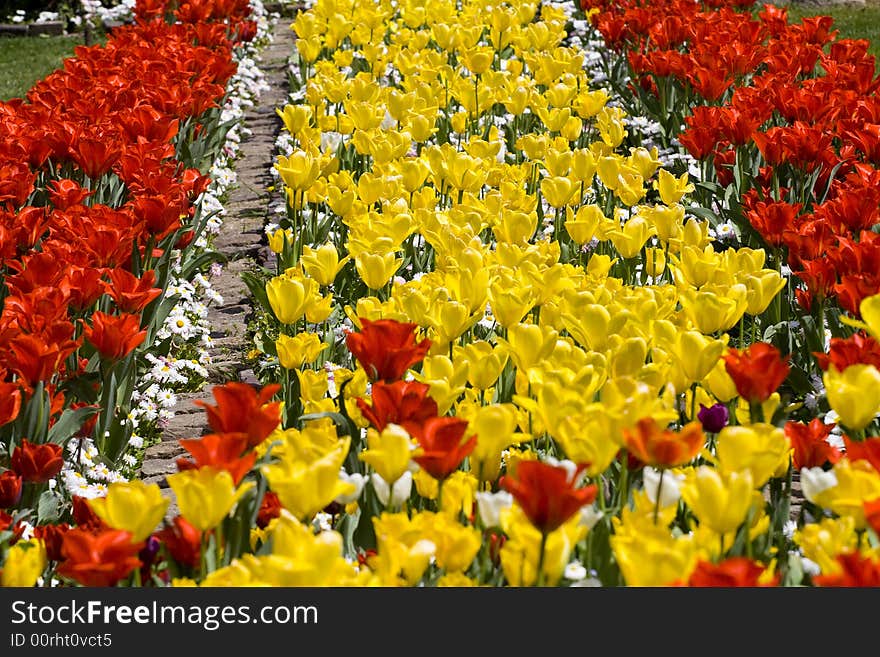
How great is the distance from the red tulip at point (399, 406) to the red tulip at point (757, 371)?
0.61 meters

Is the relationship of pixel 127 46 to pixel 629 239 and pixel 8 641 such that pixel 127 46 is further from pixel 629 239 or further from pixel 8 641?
pixel 8 641

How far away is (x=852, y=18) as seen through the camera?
36.0 feet

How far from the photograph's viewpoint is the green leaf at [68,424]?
9.97 ft

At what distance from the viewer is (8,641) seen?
1988 millimetres

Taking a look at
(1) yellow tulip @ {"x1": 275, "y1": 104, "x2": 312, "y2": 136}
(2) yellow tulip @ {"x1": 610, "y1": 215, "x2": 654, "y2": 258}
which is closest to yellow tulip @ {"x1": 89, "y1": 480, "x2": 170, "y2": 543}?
(2) yellow tulip @ {"x1": 610, "y1": 215, "x2": 654, "y2": 258}

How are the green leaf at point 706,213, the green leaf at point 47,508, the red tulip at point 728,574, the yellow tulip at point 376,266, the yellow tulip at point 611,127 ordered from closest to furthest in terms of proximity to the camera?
the red tulip at point 728,574
the green leaf at point 47,508
the yellow tulip at point 376,266
the green leaf at point 706,213
the yellow tulip at point 611,127

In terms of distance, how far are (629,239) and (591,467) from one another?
5.45 ft

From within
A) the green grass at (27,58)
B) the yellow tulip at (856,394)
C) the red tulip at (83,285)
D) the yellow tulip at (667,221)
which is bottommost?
the yellow tulip at (856,394)

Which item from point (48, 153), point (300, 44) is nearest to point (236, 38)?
point (300, 44)

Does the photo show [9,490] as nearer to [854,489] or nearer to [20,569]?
[20,569]

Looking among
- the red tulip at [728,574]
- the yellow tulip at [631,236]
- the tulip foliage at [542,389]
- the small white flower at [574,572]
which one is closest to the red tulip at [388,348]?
the tulip foliage at [542,389]

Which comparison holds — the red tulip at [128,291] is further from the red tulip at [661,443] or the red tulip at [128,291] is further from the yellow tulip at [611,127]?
the yellow tulip at [611,127]

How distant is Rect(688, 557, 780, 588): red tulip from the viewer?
1733 millimetres

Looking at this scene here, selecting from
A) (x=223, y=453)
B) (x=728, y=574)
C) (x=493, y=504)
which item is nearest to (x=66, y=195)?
(x=223, y=453)
